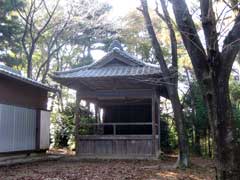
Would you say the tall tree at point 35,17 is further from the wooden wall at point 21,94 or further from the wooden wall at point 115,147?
the wooden wall at point 115,147

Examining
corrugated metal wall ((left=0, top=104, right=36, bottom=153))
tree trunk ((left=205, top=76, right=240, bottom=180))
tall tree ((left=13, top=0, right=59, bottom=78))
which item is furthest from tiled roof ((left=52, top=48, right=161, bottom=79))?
tree trunk ((left=205, top=76, right=240, bottom=180))

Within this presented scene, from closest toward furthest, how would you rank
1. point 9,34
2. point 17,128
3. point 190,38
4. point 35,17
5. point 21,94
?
point 190,38 < point 17,128 < point 21,94 < point 35,17 < point 9,34

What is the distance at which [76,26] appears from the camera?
21844 millimetres

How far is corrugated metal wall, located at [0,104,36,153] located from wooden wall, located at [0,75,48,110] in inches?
9.1

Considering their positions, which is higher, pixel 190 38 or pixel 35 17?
pixel 35 17

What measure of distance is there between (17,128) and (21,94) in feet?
4.42

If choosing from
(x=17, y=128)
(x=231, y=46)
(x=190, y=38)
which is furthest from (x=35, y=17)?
(x=231, y=46)

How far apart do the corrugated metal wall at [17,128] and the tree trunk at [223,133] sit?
9422 mm

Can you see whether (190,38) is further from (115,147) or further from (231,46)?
(115,147)

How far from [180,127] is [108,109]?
23.0 ft

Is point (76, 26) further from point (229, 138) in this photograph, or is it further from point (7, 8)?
point (229, 138)

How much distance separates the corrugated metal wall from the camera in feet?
40.5

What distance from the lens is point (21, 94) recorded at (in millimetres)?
13758

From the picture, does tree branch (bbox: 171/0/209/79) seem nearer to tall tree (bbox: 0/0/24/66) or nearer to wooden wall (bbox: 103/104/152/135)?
wooden wall (bbox: 103/104/152/135)
